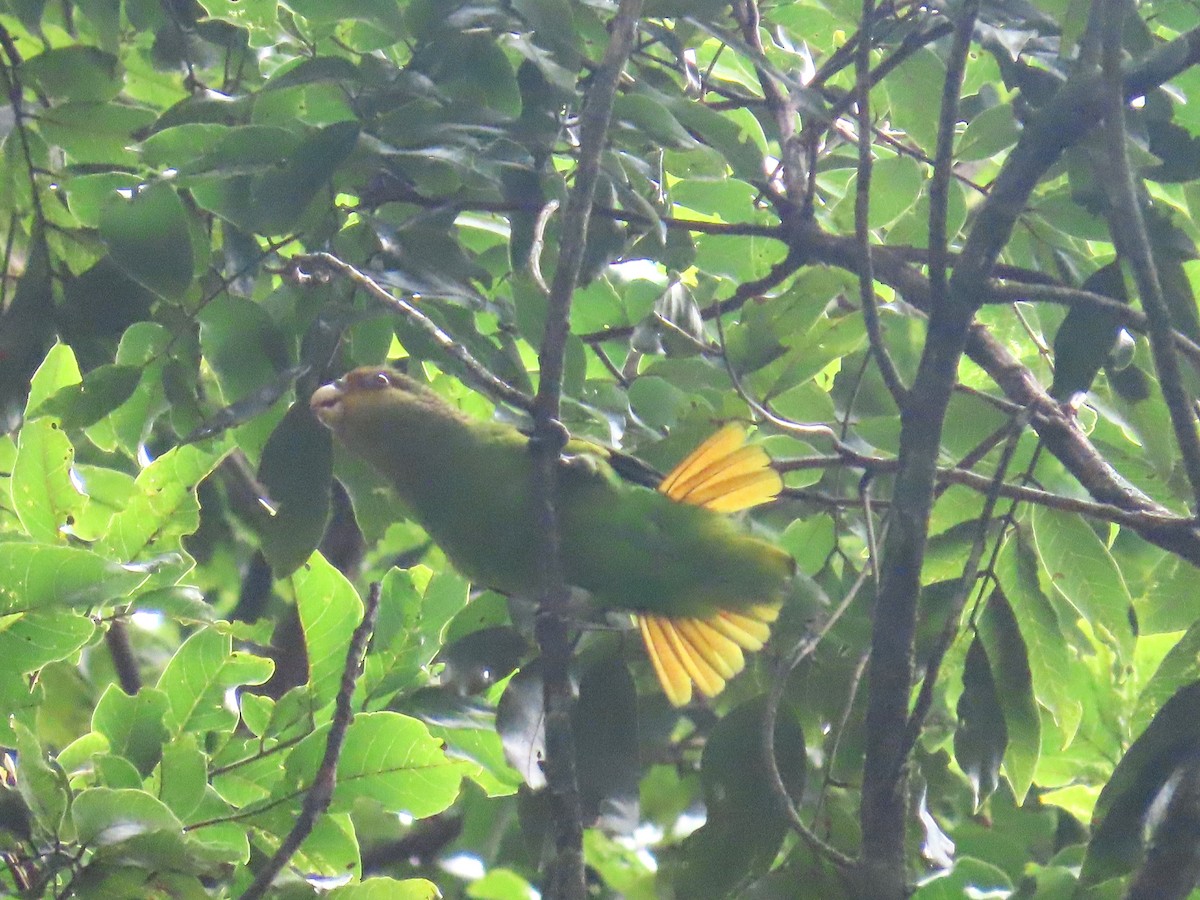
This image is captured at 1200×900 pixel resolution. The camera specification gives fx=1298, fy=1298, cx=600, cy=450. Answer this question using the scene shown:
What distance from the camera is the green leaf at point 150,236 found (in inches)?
85.4

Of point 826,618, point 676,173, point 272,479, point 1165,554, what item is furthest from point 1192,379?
point 272,479

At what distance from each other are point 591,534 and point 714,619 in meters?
0.28

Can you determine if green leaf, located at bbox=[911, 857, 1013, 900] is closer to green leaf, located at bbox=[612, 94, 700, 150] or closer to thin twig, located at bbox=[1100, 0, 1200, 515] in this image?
thin twig, located at bbox=[1100, 0, 1200, 515]

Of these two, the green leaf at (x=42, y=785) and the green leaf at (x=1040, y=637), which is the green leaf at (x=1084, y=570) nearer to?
the green leaf at (x=1040, y=637)

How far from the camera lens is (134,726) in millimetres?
2018

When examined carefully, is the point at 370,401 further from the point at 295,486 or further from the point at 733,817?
the point at 733,817

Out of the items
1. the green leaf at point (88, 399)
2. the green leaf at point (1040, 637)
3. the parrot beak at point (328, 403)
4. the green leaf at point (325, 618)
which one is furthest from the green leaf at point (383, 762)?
the green leaf at point (1040, 637)

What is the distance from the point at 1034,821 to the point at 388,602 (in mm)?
2130

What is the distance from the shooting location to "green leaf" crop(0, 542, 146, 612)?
178cm

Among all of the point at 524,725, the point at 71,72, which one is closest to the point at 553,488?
the point at 524,725

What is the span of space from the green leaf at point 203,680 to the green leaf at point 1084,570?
4.51 ft

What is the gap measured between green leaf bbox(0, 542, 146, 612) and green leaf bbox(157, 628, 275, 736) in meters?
0.32

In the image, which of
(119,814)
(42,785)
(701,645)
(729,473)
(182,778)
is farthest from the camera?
(701,645)

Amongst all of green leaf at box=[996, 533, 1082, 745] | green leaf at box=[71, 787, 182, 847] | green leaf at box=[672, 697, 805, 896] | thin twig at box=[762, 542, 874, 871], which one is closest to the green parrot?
green leaf at box=[672, 697, 805, 896]
